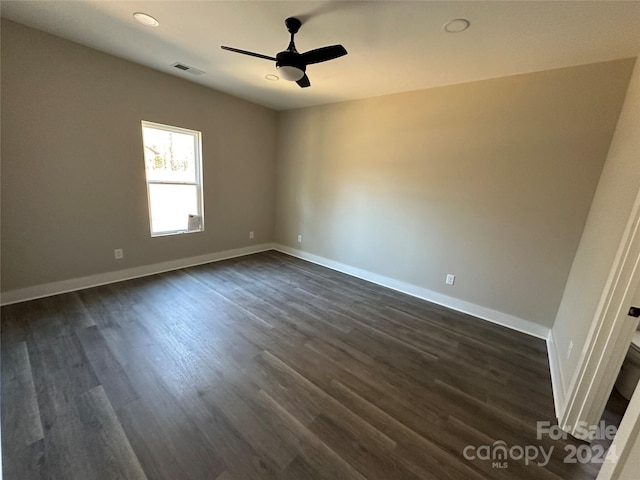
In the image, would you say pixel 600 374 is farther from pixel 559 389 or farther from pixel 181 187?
pixel 181 187

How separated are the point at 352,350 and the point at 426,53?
2.79 metres

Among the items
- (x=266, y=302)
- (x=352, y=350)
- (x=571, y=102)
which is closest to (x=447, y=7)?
(x=571, y=102)

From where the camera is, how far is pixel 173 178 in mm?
3709

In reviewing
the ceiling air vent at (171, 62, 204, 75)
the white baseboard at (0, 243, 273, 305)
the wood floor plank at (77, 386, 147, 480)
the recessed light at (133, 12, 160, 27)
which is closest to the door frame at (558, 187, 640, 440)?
the wood floor plank at (77, 386, 147, 480)

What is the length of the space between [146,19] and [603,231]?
3962mm

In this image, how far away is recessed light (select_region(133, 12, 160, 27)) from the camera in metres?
2.06

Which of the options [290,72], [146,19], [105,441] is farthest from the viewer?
[146,19]

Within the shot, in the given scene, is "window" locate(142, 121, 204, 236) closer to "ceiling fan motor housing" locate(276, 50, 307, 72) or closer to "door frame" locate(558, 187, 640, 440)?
"ceiling fan motor housing" locate(276, 50, 307, 72)

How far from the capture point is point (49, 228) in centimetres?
273

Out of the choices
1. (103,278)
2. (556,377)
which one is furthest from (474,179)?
(103,278)

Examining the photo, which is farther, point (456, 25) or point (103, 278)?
point (103, 278)

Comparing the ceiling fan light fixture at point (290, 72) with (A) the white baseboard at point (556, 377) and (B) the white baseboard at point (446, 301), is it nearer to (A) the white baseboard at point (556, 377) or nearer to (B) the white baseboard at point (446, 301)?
(B) the white baseboard at point (446, 301)

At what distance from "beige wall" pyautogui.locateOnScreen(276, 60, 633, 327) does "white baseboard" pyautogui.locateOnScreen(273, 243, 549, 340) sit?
0.08 metres

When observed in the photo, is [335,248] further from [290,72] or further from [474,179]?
[290,72]
